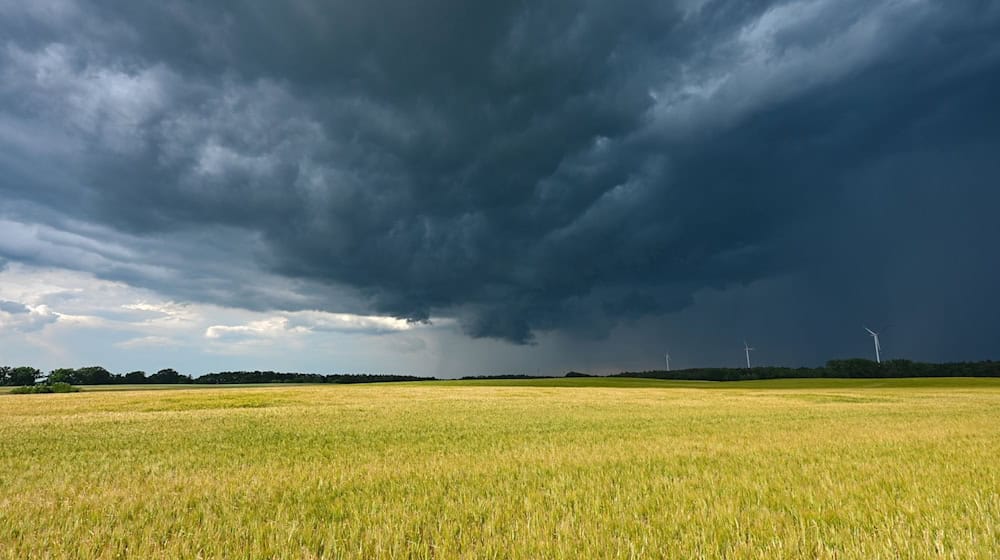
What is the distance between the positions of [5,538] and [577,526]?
6713mm

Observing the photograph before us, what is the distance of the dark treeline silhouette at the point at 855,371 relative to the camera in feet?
422

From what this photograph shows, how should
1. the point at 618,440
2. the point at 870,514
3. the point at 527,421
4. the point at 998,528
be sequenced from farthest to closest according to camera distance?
the point at 527,421
the point at 618,440
the point at 870,514
the point at 998,528

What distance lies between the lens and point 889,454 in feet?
37.4

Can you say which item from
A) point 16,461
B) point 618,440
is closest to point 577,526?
point 618,440

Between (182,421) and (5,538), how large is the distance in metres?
18.8

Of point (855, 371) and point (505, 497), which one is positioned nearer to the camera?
point (505, 497)

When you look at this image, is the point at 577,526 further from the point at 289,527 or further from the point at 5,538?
the point at 5,538

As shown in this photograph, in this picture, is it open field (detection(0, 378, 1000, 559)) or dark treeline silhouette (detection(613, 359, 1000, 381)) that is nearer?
open field (detection(0, 378, 1000, 559))

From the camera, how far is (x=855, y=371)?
141375mm

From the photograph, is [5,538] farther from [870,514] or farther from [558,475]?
[870,514]

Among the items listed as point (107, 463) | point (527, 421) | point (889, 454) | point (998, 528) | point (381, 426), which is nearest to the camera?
point (998, 528)

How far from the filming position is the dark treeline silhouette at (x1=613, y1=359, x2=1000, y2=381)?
129 meters

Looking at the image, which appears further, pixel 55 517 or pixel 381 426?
pixel 381 426

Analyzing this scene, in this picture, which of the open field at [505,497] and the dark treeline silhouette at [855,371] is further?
the dark treeline silhouette at [855,371]
